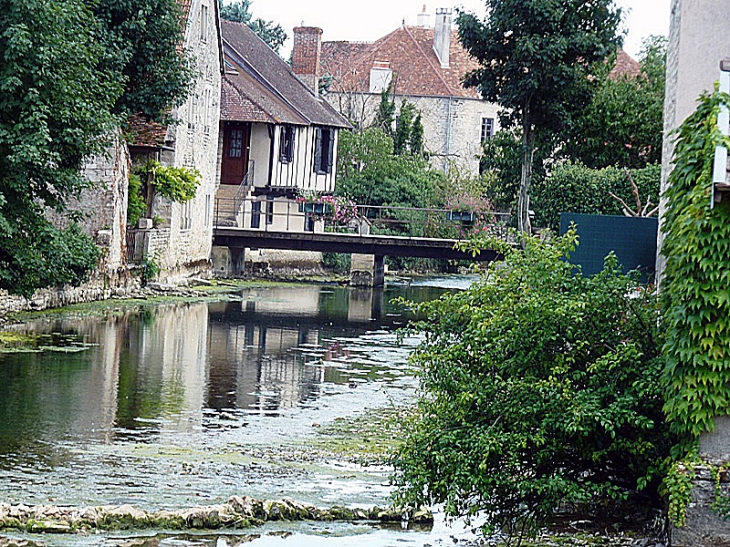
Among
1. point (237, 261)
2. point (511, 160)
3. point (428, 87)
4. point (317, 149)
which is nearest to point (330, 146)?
point (317, 149)

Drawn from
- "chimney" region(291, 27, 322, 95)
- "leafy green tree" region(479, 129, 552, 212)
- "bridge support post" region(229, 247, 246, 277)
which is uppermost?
"chimney" region(291, 27, 322, 95)

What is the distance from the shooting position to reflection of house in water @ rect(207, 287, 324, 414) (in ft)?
60.5

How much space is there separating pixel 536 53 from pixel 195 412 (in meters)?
19.7

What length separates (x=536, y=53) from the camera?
32.8 metres

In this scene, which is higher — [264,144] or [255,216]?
[264,144]

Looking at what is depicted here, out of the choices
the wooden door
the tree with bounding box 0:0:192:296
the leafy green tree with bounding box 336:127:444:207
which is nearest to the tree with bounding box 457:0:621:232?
the wooden door

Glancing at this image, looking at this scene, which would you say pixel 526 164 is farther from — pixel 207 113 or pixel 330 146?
pixel 330 146

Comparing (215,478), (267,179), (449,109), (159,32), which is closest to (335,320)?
(159,32)

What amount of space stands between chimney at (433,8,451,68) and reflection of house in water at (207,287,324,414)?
34.4m

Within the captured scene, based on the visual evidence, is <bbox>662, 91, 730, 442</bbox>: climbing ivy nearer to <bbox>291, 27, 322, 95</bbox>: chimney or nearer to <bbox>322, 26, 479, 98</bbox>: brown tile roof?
<bbox>291, 27, 322, 95</bbox>: chimney

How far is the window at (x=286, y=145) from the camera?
151 feet

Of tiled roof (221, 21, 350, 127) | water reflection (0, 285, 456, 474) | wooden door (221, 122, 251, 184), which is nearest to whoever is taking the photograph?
water reflection (0, 285, 456, 474)

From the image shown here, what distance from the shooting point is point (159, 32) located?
30953mm

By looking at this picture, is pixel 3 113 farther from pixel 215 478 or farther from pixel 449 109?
pixel 449 109
